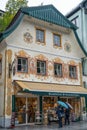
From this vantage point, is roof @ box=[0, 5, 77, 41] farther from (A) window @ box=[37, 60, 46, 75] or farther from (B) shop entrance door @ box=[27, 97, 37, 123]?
(B) shop entrance door @ box=[27, 97, 37, 123]

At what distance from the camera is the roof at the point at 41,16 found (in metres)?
21.4

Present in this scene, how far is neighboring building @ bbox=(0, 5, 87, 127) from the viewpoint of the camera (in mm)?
20922

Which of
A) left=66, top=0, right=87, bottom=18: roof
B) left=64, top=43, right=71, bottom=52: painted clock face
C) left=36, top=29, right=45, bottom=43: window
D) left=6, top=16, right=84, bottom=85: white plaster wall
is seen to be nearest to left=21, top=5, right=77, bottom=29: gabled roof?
left=6, top=16, right=84, bottom=85: white plaster wall

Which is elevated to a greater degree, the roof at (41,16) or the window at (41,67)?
the roof at (41,16)

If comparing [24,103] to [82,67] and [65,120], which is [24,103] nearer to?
[65,120]

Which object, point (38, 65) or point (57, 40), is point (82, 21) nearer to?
point (57, 40)

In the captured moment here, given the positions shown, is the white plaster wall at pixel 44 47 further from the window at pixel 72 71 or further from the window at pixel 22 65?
the window at pixel 72 71

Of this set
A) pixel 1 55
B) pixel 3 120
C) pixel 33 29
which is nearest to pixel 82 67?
pixel 33 29

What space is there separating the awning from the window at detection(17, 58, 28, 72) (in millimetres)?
1255

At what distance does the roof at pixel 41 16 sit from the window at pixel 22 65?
254cm

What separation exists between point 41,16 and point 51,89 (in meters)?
6.68

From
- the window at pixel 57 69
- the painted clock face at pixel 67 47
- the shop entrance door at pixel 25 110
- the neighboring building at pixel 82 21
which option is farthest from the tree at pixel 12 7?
the shop entrance door at pixel 25 110

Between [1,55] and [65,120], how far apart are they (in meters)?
7.68

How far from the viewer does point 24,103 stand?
21969 millimetres
